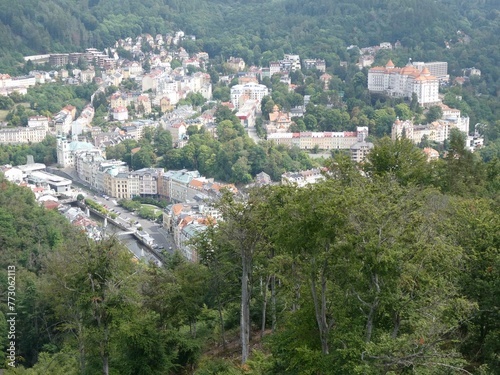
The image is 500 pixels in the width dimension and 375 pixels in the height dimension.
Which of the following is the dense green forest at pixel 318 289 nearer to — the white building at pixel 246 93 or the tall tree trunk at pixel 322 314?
the tall tree trunk at pixel 322 314

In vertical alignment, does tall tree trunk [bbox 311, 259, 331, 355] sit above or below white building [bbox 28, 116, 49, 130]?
above

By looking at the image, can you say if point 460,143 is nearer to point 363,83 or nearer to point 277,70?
point 363,83

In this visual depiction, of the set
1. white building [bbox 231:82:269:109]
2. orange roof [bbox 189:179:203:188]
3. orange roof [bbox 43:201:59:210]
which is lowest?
orange roof [bbox 43:201:59:210]

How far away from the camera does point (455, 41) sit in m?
56.4

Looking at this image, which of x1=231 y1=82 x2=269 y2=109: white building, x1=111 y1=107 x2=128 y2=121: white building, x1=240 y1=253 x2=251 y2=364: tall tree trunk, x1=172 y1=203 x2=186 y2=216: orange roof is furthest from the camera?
x1=231 y1=82 x2=269 y2=109: white building

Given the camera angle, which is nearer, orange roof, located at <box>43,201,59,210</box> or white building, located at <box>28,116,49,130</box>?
orange roof, located at <box>43,201,59,210</box>

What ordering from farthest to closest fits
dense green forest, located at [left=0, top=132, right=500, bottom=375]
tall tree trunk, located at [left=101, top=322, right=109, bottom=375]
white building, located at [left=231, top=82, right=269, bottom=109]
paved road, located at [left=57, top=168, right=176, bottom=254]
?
white building, located at [left=231, top=82, right=269, bottom=109], paved road, located at [left=57, top=168, right=176, bottom=254], tall tree trunk, located at [left=101, top=322, right=109, bottom=375], dense green forest, located at [left=0, top=132, right=500, bottom=375]

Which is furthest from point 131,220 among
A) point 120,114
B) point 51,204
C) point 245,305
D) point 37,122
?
point 245,305

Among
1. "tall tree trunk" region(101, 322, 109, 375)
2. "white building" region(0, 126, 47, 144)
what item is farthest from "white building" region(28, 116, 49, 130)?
"tall tree trunk" region(101, 322, 109, 375)

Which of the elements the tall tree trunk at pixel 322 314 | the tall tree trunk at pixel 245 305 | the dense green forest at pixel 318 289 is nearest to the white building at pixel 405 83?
the dense green forest at pixel 318 289

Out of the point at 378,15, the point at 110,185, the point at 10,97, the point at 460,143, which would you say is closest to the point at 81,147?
the point at 110,185

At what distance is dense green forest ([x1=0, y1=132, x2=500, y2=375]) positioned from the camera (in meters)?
7.02

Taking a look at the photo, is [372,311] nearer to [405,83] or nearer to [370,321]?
[370,321]

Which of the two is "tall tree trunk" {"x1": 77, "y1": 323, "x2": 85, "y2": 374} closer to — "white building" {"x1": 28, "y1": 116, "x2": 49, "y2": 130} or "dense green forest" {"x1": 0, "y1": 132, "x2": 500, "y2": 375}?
"dense green forest" {"x1": 0, "y1": 132, "x2": 500, "y2": 375}
